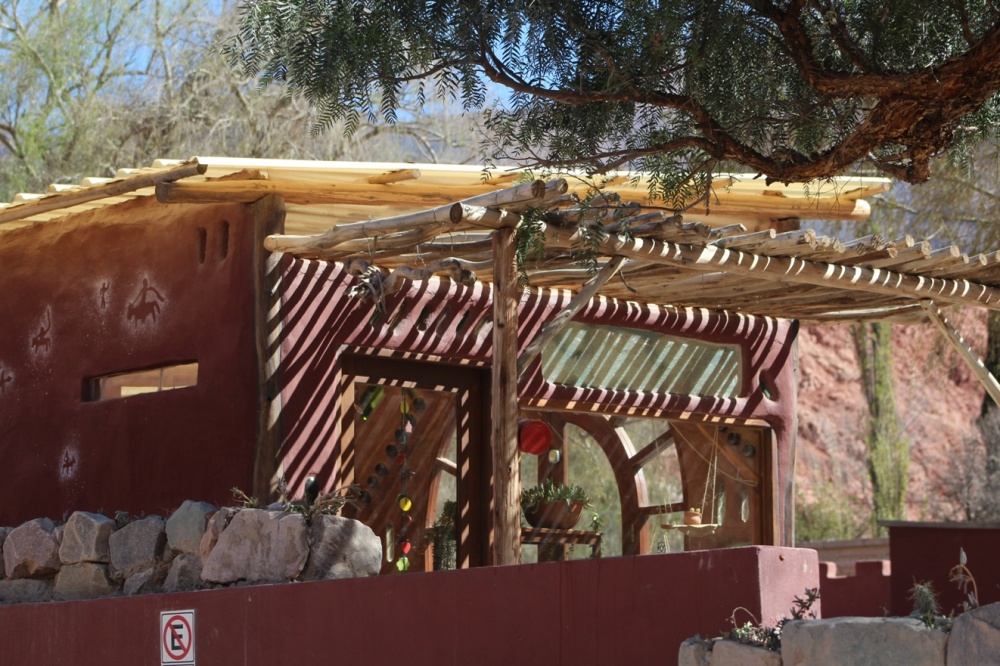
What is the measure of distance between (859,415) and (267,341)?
19.1m

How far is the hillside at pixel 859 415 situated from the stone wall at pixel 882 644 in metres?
21.6

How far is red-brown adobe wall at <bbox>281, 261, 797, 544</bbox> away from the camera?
9.20 metres

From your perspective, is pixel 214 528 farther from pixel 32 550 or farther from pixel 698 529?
pixel 698 529

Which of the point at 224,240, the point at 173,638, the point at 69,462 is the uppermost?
the point at 224,240

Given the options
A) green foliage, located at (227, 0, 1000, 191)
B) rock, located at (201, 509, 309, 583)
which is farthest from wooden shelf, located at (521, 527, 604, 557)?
green foliage, located at (227, 0, 1000, 191)

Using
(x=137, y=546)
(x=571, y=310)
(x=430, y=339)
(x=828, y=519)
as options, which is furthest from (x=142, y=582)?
(x=828, y=519)

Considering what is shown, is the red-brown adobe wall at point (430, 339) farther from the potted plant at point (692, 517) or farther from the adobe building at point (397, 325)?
the potted plant at point (692, 517)

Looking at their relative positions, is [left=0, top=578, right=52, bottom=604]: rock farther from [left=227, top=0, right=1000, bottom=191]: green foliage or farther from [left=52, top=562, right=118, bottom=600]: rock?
[left=227, top=0, right=1000, bottom=191]: green foliage

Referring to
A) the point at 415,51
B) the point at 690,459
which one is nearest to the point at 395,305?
the point at 415,51

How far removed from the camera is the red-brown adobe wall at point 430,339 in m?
9.20

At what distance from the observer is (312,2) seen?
664cm

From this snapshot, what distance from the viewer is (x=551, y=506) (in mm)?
12125

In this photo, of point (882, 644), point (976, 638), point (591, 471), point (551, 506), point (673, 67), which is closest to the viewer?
point (976, 638)

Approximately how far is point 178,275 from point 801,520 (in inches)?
673
